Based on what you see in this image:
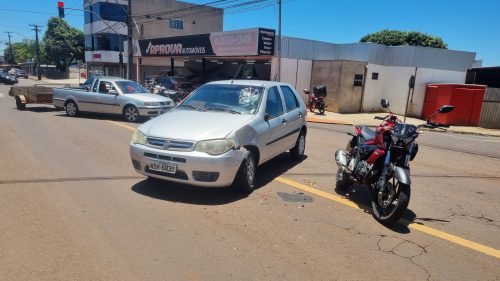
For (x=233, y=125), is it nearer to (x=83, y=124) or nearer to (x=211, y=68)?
(x=83, y=124)

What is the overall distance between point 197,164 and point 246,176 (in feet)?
2.69

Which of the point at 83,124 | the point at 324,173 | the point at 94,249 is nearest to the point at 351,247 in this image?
the point at 94,249

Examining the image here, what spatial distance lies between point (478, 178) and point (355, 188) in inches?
129

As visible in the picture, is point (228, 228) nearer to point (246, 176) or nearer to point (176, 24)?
point (246, 176)

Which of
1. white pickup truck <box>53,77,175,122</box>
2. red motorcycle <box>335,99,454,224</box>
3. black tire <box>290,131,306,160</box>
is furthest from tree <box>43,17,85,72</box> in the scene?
red motorcycle <box>335,99,454,224</box>

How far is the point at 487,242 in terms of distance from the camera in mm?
4238

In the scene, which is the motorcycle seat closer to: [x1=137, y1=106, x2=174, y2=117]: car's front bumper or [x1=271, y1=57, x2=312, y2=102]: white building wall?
[x1=137, y1=106, x2=174, y2=117]: car's front bumper

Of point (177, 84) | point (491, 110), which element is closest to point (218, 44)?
point (177, 84)

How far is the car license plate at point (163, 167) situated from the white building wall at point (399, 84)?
19.5 meters

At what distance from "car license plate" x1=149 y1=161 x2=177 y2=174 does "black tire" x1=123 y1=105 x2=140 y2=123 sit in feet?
27.7

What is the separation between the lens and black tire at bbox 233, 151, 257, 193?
5170 mm

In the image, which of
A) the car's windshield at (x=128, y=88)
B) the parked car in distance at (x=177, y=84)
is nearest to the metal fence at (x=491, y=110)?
the car's windshield at (x=128, y=88)

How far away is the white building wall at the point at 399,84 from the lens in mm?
21859

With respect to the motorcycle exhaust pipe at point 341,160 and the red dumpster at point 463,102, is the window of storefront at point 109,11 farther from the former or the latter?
the motorcycle exhaust pipe at point 341,160
